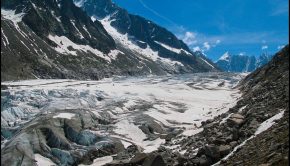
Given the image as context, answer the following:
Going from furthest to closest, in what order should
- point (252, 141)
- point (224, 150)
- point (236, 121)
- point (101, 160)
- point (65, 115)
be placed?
point (65, 115), point (101, 160), point (236, 121), point (224, 150), point (252, 141)

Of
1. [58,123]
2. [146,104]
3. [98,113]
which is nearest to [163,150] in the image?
[58,123]

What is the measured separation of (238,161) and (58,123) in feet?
195

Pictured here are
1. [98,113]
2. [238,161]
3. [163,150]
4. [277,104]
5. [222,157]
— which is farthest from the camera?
[98,113]

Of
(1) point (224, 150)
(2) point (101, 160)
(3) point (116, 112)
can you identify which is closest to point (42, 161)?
(2) point (101, 160)

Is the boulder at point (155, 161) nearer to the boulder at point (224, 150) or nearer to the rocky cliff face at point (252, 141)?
the rocky cliff face at point (252, 141)

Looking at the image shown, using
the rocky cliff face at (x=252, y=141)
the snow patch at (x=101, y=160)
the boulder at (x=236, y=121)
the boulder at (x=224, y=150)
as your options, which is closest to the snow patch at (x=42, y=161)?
the snow patch at (x=101, y=160)

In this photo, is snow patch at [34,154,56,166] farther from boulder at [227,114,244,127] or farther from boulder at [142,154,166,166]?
boulder at [227,114,244,127]

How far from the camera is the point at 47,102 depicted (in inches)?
4783

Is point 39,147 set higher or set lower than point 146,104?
lower

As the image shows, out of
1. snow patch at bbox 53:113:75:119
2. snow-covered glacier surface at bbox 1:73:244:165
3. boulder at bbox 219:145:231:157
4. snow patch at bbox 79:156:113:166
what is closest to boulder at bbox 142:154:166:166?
boulder at bbox 219:145:231:157

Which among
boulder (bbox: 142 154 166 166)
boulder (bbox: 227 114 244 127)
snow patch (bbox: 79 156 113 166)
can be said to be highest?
boulder (bbox: 227 114 244 127)

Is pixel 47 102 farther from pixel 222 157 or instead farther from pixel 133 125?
pixel 222 157

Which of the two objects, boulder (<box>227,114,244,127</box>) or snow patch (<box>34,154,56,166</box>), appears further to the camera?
snow patch (<box>34,154,56,166</box>)

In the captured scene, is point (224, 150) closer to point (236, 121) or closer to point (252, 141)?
point (252, 141)
